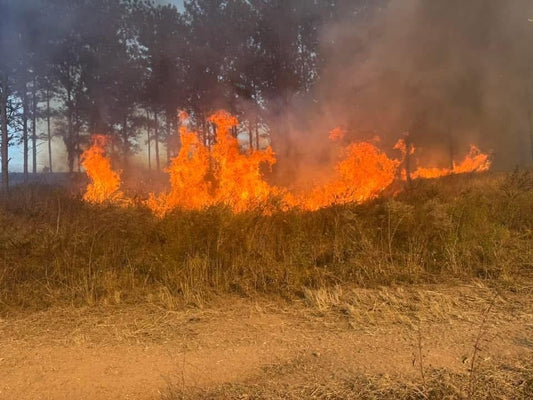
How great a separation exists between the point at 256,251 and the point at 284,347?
2570mm

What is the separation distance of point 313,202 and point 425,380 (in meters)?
6.66

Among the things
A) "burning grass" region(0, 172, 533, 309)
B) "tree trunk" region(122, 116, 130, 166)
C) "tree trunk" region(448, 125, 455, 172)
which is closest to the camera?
"burning grass" region(0, 172, 533, 309)

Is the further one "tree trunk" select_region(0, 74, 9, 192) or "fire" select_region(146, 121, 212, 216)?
"tree trunk" select_region(0, 74, 9, 192)

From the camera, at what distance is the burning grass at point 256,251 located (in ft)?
17.1

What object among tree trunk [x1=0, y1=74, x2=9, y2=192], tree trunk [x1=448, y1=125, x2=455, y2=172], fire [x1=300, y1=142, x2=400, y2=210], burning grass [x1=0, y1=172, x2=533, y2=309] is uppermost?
tree trunk [x1=0, y1=74, x2=9, y2=192]

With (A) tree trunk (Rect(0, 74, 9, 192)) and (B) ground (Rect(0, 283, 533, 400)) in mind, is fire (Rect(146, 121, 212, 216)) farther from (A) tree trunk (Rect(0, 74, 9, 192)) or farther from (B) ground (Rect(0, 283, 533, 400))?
(A) tree trunk (Rect(0, 74, 9, 192))

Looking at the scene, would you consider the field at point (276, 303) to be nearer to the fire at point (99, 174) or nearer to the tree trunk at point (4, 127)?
the fire at point (99, 174)

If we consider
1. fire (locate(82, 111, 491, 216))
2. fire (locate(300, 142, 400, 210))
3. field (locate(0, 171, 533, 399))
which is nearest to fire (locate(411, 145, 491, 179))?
fire (locate(300, 142, 400, 210))

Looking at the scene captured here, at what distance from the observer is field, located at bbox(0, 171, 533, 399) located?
9.88 ft

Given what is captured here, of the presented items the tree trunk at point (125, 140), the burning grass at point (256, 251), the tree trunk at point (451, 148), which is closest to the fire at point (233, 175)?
the burning grass at point (256, 251)

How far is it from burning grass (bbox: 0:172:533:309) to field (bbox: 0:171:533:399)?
3 centimetres

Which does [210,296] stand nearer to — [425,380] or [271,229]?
[271,229]

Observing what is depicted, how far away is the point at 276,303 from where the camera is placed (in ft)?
15.6

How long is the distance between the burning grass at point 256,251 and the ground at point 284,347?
15.9 inches
